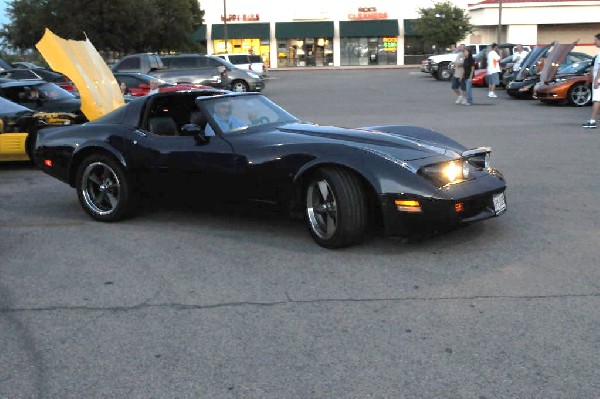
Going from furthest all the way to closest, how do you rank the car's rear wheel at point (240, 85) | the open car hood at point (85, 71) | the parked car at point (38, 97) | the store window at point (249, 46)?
the store window at point (249, 46)
the car's rear wheel at point (240, 85)
the parked car at point (38, 97)
the open car hood at point (85, 71)

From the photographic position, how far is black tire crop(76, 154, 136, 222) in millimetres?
7004

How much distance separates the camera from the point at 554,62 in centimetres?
2059

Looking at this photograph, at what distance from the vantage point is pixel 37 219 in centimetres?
742

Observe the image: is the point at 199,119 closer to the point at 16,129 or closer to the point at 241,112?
the point at 241,112

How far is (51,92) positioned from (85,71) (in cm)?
203

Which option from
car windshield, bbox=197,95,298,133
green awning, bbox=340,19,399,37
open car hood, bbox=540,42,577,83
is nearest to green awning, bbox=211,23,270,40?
green awning, bbox=340,19,399,37

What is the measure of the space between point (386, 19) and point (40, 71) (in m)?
39.6

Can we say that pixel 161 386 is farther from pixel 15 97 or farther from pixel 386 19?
pixel 386 19

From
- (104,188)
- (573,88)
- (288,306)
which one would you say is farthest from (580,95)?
(288,306)

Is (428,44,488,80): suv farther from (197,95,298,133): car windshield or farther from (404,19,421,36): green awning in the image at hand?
(197,95,298,133): car windshield

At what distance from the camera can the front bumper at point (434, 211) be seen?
5543 millimetres

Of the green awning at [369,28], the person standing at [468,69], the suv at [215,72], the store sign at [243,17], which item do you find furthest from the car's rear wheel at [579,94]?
the store sign at [243,17]

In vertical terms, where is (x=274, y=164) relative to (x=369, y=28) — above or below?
below

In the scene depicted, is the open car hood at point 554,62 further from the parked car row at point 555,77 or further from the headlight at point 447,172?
the headlight at point 447,172
